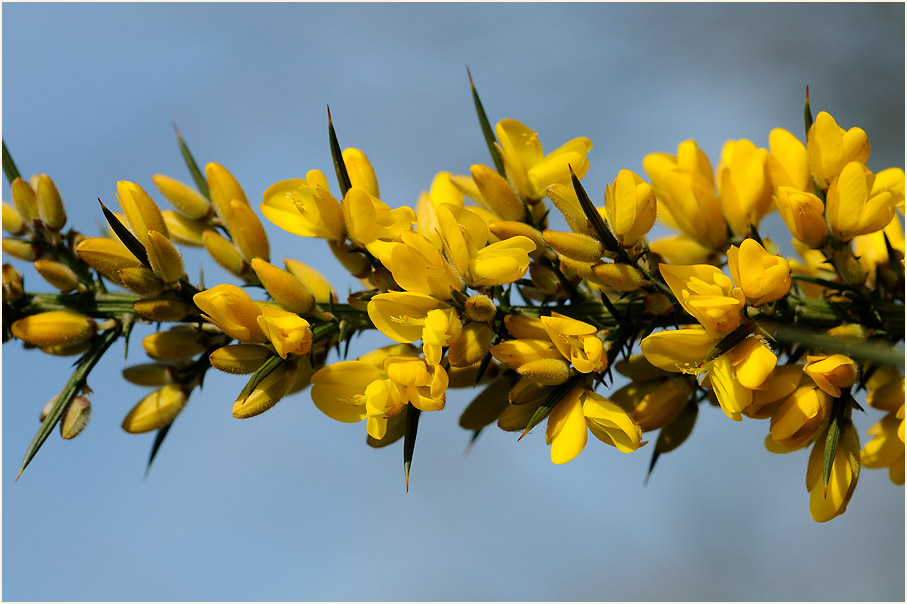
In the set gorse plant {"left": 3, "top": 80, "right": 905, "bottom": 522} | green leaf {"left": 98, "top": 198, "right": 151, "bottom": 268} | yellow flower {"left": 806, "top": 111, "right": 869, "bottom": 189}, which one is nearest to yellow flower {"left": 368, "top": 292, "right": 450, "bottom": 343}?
gorse plant {"left": 3, "top": 80, "right": 905, "bottom": 522}

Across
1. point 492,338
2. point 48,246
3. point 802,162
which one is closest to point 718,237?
point 802,162

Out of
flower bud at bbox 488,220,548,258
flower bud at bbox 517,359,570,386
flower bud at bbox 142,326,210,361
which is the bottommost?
flower bud at bbox 517,359,570,386

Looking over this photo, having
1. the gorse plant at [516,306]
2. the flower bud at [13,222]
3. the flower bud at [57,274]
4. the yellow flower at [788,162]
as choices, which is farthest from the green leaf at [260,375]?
the yellow flower at [788,162]

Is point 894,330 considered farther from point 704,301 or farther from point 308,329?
point 308,329

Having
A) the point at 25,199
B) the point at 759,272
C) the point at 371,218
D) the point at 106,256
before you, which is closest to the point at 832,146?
the point at 759,272

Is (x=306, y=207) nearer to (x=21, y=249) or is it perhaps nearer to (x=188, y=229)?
(x=188, y=229)

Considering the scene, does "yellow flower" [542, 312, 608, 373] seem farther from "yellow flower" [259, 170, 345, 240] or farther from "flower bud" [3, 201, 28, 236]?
"flower bud" [3, 201, 28, 236]
